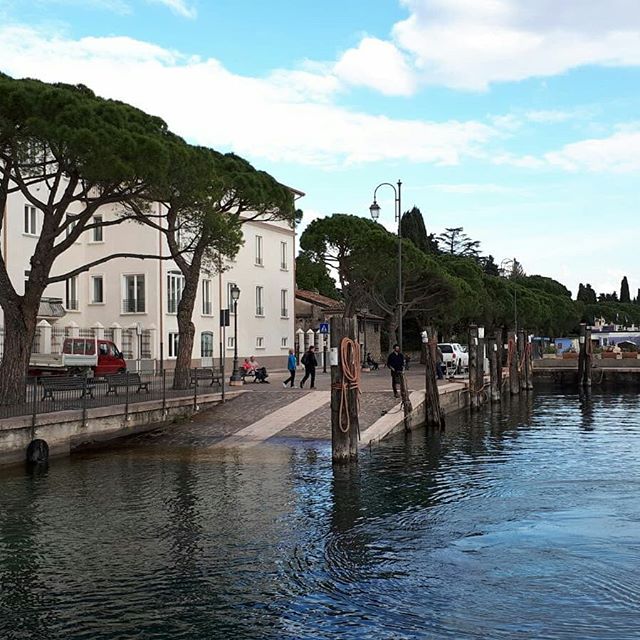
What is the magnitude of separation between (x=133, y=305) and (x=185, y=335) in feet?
57.7

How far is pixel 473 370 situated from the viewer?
33.2 m

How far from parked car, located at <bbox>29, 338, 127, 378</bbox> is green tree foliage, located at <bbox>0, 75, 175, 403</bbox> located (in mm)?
9780

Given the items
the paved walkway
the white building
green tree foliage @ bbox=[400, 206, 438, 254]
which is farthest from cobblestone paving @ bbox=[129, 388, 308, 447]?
green tree foliage @ bbox=[400, 206, 438, 254]

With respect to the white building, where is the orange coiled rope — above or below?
below

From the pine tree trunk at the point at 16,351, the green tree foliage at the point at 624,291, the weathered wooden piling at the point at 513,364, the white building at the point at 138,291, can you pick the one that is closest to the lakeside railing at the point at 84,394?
the pine tree trunk at the point at 16,351

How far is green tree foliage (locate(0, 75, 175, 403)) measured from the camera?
19.0m

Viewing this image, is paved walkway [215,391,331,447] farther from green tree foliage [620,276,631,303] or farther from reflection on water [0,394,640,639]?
green tree foliage [620,276,631,303]

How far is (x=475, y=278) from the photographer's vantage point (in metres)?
62.7

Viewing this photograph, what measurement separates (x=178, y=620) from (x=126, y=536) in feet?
12.2

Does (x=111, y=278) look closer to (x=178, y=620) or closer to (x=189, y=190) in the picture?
(x=189, y=190)

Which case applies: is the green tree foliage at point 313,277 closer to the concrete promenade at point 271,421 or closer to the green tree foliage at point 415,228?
the green tree foliage at point 415,228

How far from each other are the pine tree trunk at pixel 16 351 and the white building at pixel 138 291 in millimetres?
14615

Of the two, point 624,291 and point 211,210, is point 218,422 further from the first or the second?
point 624,291

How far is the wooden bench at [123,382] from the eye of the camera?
22.2 meters
